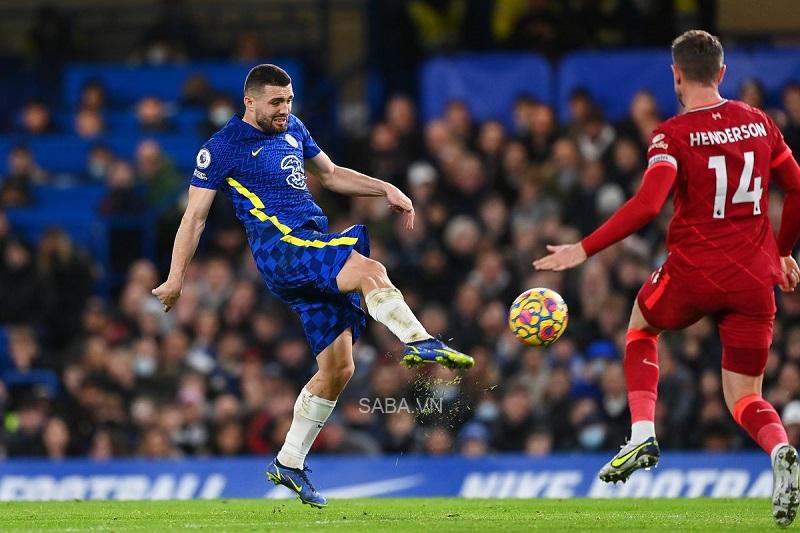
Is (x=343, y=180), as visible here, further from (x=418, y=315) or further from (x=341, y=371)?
(x=418, y=315)

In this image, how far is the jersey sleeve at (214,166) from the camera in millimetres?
9305

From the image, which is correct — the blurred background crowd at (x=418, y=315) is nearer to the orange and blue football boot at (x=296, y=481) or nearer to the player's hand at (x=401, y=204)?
the orange and blue football boot at (x=296, y=481)

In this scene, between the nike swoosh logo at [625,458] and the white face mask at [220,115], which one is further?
the white face mask at [220,115]

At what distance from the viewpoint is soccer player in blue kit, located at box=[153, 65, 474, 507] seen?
29.9 feet

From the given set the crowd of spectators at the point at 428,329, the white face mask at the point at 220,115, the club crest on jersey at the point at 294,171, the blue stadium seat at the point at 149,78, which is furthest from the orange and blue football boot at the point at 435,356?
the blue stadium seat at the point at 149,78

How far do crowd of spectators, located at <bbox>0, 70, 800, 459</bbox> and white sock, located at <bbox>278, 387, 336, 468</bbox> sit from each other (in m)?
3.87

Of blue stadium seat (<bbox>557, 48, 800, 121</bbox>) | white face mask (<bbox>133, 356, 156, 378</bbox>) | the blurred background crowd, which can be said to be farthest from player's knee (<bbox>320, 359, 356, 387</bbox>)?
blue stadium seat (<bbox>557, 48, 800, 121</bbox>)

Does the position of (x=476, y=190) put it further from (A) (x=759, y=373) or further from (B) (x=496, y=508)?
(A) (x=759, y=373)

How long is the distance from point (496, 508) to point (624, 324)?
4.87 meters

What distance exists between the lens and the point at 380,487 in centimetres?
1324

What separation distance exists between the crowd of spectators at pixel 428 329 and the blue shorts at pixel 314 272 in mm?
4151

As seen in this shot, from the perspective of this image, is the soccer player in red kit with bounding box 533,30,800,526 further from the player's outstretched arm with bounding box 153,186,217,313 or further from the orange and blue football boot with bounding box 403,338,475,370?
the player's outstretched arm with bounding box 153,186,217,313

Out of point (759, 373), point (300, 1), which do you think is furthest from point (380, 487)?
point (300, 1)

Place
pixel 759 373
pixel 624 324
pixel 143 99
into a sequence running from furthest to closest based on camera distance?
pixel 143 99, pixel 624 324, pixel 759 373
